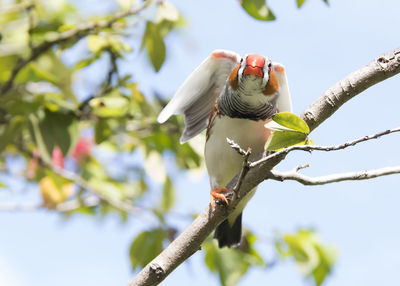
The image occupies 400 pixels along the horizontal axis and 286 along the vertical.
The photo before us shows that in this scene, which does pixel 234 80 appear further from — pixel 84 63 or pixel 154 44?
pixel 84 63

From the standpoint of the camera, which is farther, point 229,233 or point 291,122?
point 229,233

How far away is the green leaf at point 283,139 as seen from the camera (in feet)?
6.55

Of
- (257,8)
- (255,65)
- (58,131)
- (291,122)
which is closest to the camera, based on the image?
(291,122)

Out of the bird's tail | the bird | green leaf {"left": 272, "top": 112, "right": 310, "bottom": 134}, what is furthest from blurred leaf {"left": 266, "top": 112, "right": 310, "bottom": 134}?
the bird's tail

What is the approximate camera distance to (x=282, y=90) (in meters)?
3.14

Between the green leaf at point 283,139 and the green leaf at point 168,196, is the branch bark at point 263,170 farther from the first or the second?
the green leaf at point 168,196

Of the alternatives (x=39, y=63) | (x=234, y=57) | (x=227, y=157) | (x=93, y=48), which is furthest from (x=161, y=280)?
(x=39, y=63)

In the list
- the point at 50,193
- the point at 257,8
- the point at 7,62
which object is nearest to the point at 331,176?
the point at 257,8

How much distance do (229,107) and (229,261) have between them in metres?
1.06

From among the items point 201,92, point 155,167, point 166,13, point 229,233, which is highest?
point 166,13

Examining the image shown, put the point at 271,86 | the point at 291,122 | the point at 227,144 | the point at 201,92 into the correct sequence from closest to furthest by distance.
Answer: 1. the point at 291,122
2. the point at 271,86
3. the point at 227,144
4. the point at 201,92

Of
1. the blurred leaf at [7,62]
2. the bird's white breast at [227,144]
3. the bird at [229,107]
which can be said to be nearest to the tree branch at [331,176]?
the bird at [229,107]

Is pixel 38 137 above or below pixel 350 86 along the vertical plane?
below

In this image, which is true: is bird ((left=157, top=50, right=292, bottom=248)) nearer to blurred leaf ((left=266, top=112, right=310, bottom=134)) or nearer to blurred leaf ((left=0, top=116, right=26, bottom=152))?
blurred leaf ((left=266, top=112, right=310, bottom=134))
